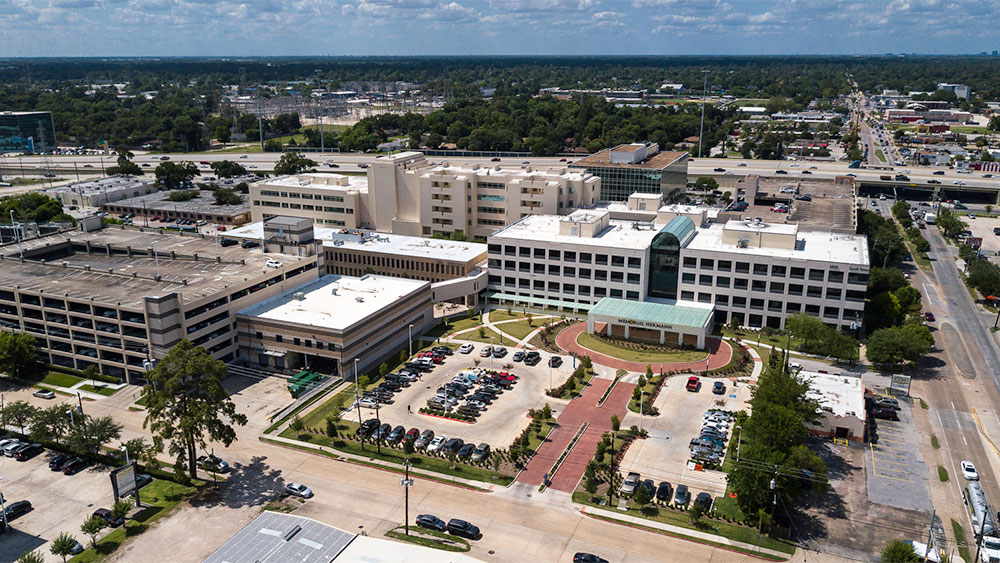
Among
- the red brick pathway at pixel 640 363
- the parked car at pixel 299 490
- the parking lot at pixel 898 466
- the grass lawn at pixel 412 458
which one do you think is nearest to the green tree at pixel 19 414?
the grass lawn at pixel 412 458

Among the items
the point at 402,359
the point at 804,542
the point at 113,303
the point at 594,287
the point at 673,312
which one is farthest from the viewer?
the point at 594,287

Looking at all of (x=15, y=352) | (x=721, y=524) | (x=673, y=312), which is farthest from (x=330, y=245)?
(x=721, y=524)

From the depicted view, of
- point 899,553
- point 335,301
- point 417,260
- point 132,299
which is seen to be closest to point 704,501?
point 899,553

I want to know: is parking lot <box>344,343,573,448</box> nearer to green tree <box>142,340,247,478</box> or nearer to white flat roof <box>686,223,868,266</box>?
green tree <box>142,340,247,478</box>

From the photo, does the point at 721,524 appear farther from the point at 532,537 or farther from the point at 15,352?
the point at 15,352

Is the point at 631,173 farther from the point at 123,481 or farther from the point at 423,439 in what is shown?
the point at 123,481

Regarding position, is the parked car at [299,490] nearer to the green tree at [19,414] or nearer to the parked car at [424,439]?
the parked car at [424,439]
